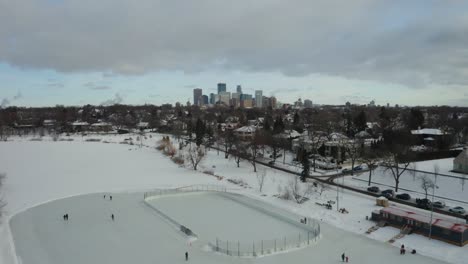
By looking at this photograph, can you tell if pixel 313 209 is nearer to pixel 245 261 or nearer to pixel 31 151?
pixel 245 261

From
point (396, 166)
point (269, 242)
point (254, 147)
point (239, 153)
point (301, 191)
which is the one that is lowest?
point (269, 242)

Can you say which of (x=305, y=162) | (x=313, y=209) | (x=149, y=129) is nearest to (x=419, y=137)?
(x=305, y=162)

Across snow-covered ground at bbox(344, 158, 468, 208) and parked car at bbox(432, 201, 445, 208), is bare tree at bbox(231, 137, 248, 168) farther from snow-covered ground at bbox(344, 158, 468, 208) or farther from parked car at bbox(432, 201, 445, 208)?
parked car at bbox(432, 201, 445, 208)

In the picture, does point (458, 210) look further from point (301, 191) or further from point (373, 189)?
point (301, 191)

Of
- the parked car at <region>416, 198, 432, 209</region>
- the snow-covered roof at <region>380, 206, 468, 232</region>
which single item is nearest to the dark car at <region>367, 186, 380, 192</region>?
the parked car at <region>416, 198, 432, 209</region>

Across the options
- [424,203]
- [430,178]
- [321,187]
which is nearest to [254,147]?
[321,187]

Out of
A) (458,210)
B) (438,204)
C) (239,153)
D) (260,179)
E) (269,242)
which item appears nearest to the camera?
(269,242)

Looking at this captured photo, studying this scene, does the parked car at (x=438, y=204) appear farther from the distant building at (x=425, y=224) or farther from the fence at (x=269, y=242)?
the fence at (x=269, y=242)

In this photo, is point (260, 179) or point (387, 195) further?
point (260, 179)
